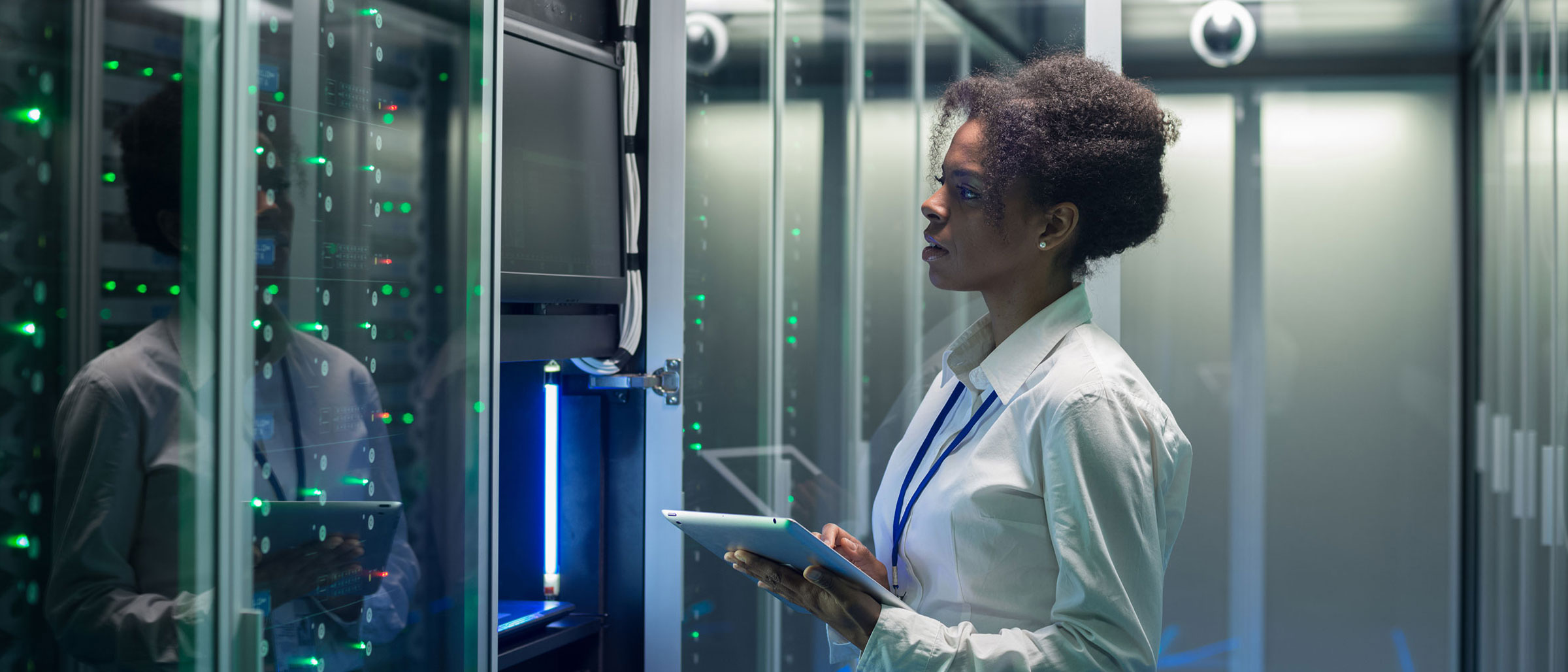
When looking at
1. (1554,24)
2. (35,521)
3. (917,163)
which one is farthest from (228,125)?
(1554,24)

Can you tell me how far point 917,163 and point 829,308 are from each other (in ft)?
1.09

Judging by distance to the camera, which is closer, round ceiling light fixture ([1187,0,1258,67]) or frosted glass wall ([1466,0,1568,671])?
frosted glass wall ([1466,0,1568,671])

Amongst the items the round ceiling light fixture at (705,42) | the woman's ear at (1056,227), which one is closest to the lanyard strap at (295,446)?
the woman's ear at (1056,227)

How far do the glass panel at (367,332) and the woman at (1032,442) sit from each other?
471 millimetres

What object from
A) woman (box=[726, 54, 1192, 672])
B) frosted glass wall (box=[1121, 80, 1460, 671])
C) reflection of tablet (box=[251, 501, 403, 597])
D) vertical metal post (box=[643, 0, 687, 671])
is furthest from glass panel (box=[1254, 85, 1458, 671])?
reflection of tablet (box=[251, 501, 403, 597])

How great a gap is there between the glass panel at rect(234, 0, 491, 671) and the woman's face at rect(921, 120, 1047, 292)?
0.62m

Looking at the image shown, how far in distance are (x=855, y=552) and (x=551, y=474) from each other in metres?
0.93

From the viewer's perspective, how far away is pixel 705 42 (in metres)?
2.17

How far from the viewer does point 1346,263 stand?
3.48 meters

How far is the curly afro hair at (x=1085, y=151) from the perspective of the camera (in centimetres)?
121

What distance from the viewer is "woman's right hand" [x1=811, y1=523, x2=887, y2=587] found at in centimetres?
129

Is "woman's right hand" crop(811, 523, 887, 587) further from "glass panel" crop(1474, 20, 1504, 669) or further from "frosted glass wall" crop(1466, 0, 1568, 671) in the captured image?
"glass panel" crop(1474, 20, 1504, 669)

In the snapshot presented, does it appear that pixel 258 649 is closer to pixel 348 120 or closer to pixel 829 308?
pixel 348 120

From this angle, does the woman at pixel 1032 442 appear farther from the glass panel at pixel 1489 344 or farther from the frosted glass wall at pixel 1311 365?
the frosted glass wall at pixel 1311 365
